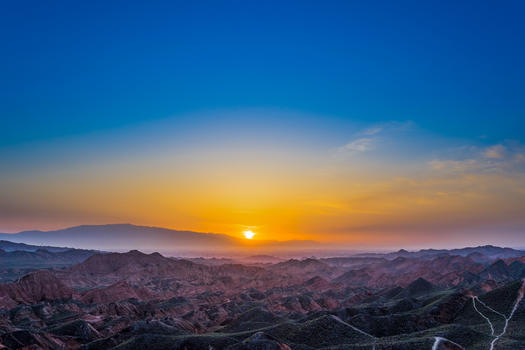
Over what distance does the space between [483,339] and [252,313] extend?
68564 millimetres

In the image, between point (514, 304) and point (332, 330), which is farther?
point (514, 304)

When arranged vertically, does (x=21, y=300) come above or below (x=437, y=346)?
below

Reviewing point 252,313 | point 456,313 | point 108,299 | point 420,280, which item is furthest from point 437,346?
point 108,299

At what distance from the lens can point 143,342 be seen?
246 feet

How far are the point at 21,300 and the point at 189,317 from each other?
78000mm

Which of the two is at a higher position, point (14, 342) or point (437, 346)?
point (437, 346)

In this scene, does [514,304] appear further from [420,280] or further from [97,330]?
[97,330]

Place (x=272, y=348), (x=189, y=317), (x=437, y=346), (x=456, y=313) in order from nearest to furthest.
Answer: (x=437, y=346) < (x=272, y=348) < (x=456, y=313) < (x=189, y=317)

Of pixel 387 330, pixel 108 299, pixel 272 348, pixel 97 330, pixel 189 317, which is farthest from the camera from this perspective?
pixel 108 299

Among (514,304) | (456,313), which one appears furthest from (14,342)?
(514,304)

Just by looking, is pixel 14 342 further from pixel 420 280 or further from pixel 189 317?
pixel 420 280

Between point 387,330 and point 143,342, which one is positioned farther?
point 387,330

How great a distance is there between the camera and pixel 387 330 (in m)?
80.4

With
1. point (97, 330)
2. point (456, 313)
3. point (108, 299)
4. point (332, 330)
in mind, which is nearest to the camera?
point (332, 330)
